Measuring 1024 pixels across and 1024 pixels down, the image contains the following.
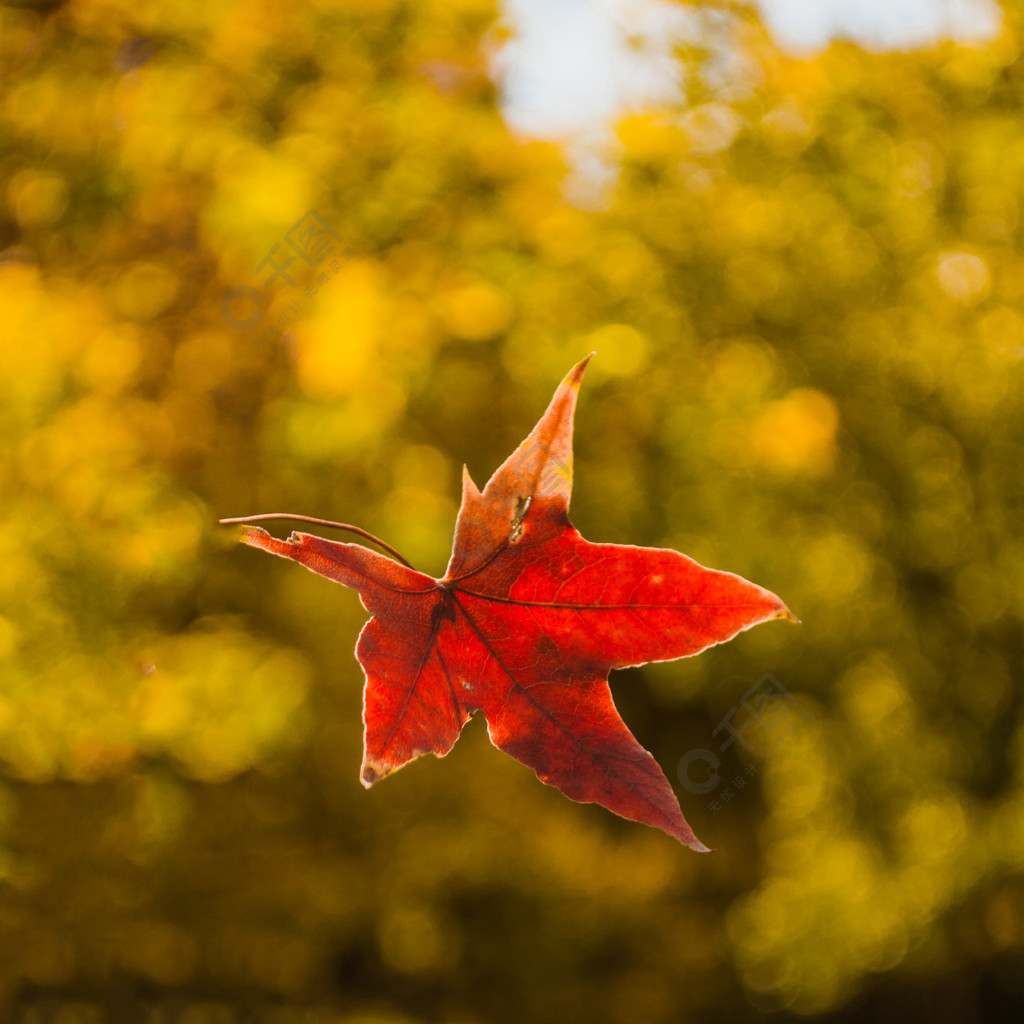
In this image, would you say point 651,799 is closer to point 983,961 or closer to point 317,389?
point 317,389

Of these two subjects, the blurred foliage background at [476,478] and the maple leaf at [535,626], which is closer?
the maple leaf at [535,626]

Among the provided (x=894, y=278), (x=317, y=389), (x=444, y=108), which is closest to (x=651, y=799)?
(x=317, y=389)

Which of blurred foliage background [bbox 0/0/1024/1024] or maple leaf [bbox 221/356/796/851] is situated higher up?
maple leaf [bbox 221/356/796/851]

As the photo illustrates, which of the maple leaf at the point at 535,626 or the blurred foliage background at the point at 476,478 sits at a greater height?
the maple leaf at the point at 535,626

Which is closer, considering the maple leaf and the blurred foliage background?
the maple leaf
